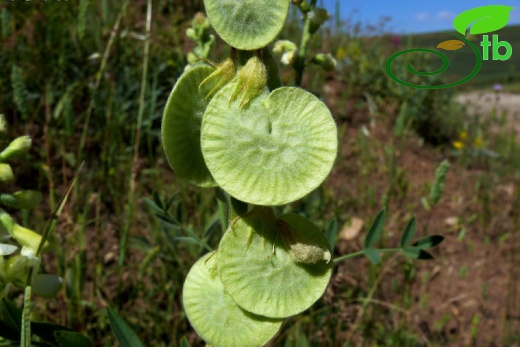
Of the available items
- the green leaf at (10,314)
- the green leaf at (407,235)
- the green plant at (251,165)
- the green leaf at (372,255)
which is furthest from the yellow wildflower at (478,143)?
the green leaf at (10,314)

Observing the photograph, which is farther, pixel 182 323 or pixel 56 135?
pixel 56 135

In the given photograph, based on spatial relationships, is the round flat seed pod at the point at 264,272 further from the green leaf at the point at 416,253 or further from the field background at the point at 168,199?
the field background at the point at 168,199

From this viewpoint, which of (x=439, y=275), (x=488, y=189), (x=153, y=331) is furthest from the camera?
(x=488, y=189)

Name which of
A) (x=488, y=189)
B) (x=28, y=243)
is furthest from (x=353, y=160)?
(x=28, y=243)

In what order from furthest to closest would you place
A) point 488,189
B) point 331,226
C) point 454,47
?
point 488,189 < point 454,47 < point 331,226

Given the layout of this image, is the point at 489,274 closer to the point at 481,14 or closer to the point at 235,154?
the point at 481,14

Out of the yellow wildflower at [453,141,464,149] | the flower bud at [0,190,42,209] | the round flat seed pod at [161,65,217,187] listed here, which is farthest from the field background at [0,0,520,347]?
the round flat seed pod at [161,65,217,187]

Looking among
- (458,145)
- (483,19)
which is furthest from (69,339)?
(458,145)
